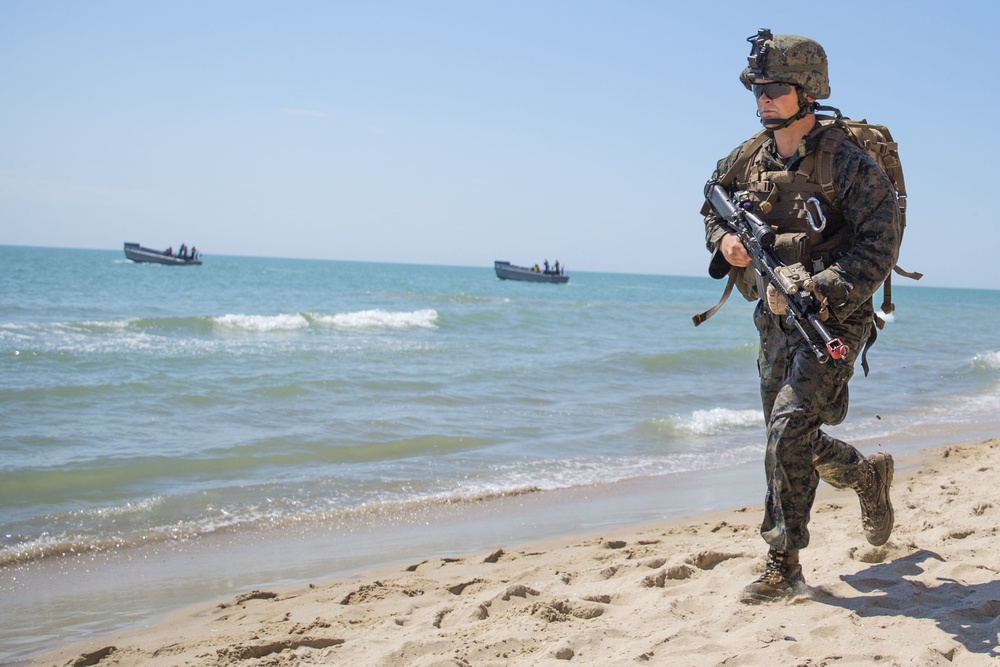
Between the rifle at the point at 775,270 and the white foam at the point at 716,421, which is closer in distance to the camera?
the rifle at the point at 775,270

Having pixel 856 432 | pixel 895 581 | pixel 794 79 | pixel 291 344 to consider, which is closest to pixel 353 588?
pixel 895 581

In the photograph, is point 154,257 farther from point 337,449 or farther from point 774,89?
point 774,89

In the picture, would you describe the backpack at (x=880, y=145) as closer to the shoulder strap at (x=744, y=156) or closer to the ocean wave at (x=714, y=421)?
the shoulder strap at (x=744, y=156)

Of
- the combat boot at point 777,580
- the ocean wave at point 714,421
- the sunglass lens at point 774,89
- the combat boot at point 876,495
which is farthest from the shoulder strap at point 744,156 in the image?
the ocean wave at point 714,421

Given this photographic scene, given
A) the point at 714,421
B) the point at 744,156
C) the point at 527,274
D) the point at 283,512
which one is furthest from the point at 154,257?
the point at 744,156

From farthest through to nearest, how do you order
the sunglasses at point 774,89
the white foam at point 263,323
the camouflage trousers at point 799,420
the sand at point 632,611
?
the white foam at point 263,323 → the sunglasses at point 774,89 → the camouflage trousers at point 799,420 → the sand at point 632,611

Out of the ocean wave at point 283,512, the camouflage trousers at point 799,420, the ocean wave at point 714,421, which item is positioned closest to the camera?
the camouflage trousers at point 799,420

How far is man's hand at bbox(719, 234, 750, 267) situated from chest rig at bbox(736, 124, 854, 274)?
127 mm

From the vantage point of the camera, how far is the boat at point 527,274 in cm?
7025

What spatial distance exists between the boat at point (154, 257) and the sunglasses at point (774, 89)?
70840 millimetres

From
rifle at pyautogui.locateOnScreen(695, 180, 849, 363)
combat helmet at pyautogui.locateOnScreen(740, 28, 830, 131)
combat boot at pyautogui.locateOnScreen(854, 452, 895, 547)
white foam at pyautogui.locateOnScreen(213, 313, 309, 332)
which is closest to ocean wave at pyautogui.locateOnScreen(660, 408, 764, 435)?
combat boot at pyautogui.locateOnScreen(854, 452, 895, 547)

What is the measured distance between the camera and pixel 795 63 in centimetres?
342

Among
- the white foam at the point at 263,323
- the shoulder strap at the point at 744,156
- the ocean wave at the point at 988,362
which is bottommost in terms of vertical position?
the white foam at the point at 263,323

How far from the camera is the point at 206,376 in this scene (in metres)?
12.0
